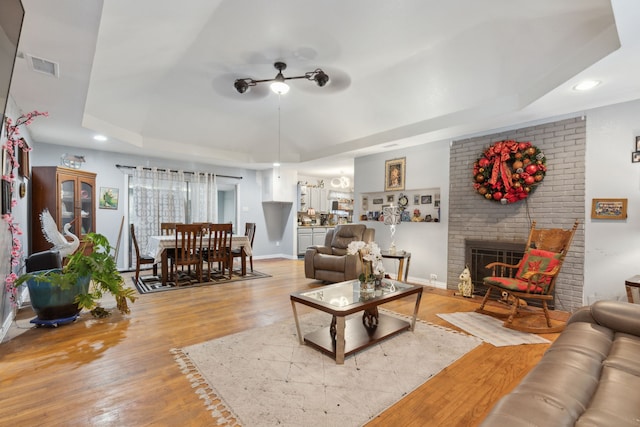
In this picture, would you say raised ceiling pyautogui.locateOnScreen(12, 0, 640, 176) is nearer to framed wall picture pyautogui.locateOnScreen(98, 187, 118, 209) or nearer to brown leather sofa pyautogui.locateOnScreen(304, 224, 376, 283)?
framed wall picture pyautogui.locateOnScreen(98, 187, 118, 209)

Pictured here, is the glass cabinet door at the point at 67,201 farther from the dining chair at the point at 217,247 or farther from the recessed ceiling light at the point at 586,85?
the recessed ceiling light at the point at 586,85

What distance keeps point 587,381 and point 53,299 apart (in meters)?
4.03

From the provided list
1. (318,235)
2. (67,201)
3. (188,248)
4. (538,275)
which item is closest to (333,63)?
(538,275)

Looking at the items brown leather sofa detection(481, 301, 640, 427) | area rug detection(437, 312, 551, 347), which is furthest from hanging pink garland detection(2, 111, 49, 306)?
area rug detection(437, 312, 551, 347)

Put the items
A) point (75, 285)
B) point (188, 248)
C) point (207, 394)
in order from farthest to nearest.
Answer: point (188, 248)
point (75, 285)
point (207, 394)

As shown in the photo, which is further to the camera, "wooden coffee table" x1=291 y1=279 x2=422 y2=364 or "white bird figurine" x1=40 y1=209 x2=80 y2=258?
"white bird figurine" x1=40 y1=209 x2=80 y2=258

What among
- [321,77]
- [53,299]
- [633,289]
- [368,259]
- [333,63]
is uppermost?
[333,63]

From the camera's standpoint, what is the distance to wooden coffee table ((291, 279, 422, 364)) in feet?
7.43

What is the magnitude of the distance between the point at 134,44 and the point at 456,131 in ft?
13.0

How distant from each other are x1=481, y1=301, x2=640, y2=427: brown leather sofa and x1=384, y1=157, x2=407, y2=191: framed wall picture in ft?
12.2

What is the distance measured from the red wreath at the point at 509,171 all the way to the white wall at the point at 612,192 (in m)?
0.50

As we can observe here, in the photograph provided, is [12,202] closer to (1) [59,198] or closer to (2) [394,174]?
(1) [59,198]

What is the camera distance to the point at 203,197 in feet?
22.4

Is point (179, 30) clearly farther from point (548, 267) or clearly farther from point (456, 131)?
point (548, 267)
